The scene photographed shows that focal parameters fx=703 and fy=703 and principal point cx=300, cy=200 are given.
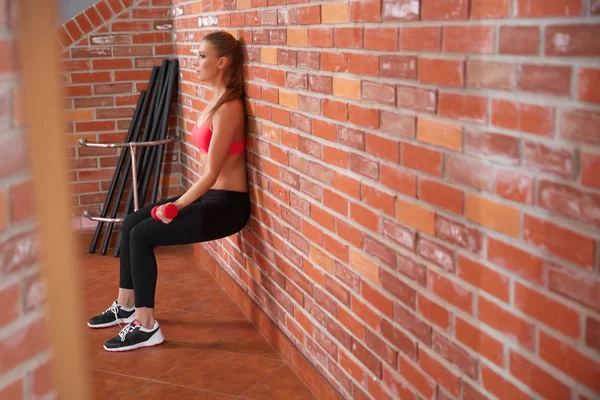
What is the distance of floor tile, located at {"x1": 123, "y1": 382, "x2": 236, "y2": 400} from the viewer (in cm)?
288

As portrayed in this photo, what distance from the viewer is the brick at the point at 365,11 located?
2014 mm

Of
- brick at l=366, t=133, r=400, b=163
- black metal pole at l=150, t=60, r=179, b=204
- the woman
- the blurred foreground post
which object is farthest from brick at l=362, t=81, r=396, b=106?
black metal pole at l=150, t=60, r=179, b=204

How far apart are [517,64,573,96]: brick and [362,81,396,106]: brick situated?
1.87 ft

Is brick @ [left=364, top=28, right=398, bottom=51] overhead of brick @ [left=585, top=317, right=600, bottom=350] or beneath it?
overhead

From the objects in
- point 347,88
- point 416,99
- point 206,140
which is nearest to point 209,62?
point 206,140

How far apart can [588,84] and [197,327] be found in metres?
2.71

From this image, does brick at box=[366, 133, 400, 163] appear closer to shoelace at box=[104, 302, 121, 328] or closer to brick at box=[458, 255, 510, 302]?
brick at box=[458, 255, 510, 302]

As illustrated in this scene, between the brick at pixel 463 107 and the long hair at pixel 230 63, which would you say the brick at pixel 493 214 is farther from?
the long hair at pixel 230 63

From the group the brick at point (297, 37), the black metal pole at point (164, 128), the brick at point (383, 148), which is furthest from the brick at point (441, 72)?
the black metal pole at point (164, 128)

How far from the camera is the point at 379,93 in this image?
2.05m

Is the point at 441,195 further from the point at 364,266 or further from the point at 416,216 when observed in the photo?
the point at 364,266

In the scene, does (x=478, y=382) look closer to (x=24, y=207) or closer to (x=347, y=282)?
(x=347, y=282)

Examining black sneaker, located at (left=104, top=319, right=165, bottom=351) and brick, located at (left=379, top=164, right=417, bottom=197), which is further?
black sneaker, located at (left=104, top=319, right=165, bottom=351)

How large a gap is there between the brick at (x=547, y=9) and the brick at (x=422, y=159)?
0.45m
